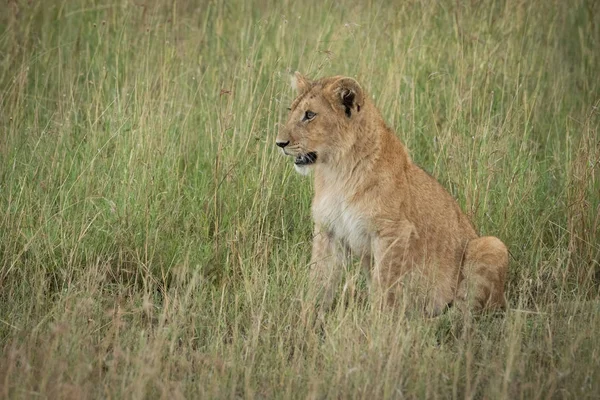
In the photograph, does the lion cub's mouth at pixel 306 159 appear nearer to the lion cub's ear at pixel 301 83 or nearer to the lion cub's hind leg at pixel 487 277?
the lion cub's ear at pixel 301 83

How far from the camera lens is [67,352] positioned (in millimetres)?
4559

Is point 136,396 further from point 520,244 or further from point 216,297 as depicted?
point 520,244

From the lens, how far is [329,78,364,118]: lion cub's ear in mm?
5820

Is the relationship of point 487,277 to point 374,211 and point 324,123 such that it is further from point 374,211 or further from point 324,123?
point 324,123

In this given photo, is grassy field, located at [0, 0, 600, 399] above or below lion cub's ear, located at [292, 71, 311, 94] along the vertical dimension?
below

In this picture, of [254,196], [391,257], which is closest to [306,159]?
[254,196]

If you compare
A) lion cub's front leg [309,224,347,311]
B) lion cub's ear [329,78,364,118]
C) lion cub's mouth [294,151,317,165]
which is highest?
lion cub's ear [329,78,364,118]

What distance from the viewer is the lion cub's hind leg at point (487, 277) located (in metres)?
5.80

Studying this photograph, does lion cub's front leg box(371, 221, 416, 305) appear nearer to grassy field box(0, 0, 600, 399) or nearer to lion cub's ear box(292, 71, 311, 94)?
grassy field box(0, 0, 600, 399)

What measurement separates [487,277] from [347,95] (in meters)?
1.34

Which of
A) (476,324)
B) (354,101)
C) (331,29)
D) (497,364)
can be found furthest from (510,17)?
(497,364)

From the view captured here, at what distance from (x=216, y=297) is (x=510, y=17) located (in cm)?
420

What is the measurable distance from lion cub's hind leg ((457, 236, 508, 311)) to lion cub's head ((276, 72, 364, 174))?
1021 millimetres

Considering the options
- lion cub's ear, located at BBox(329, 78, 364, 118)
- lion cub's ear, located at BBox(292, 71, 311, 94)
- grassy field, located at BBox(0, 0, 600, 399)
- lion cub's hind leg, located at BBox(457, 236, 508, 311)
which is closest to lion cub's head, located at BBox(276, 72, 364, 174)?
lion cub's ear, located at BBox(329, 78, 364, 118)
